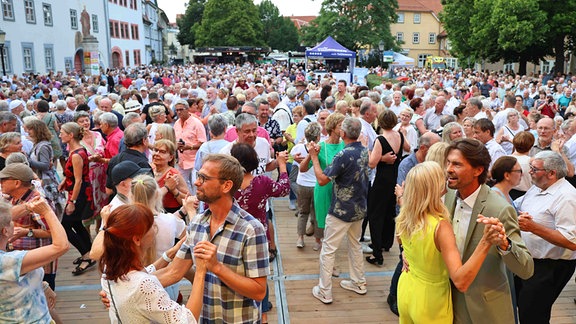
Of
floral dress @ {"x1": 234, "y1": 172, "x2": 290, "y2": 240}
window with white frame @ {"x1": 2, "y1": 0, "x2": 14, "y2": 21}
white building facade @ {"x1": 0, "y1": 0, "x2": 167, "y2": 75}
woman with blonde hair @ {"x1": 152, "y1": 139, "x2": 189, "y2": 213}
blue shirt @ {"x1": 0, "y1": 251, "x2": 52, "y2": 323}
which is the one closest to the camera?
blue shirt @ {"x1": 0, "y1": 251, "x2": 52, "y2": 323}

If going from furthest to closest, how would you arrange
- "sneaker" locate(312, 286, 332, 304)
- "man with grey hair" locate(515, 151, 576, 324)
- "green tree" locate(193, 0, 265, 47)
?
"green tree" locate(193, 0, 265, 47), "sneaker" locate(312, 286, 332, 304), "man with grey hair" locate(515, 151, 576, 324)

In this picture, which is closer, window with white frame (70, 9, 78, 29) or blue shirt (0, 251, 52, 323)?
blue shirt (0, 251, 52, 323)

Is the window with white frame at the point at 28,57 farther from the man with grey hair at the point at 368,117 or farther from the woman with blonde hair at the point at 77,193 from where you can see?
the man with grey hair at the point at 368,117

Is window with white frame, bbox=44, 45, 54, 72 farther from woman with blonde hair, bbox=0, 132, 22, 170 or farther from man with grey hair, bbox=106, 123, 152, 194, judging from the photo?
man with grey hair, bbox=106, 123, 152, 194

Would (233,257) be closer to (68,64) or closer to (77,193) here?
(77,193)

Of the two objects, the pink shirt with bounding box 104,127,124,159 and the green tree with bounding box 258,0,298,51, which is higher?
the green tree with bounding box 258,0,298,51

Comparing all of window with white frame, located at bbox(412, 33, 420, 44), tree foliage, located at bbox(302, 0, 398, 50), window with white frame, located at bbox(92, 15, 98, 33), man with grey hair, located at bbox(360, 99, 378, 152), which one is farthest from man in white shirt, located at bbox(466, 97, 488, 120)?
window with white frame, located at bbox(412, 33, 420, 44)

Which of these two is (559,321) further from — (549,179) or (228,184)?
(228,184)

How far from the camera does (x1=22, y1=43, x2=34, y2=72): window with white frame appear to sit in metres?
27.7

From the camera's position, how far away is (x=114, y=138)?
5.99 metres

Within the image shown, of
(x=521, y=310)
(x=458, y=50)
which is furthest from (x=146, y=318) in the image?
(x=458, y=50)

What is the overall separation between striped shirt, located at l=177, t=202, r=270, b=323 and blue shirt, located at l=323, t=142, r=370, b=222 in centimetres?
212

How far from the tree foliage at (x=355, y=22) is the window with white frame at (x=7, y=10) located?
29988 mm

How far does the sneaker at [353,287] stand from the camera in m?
4.95
